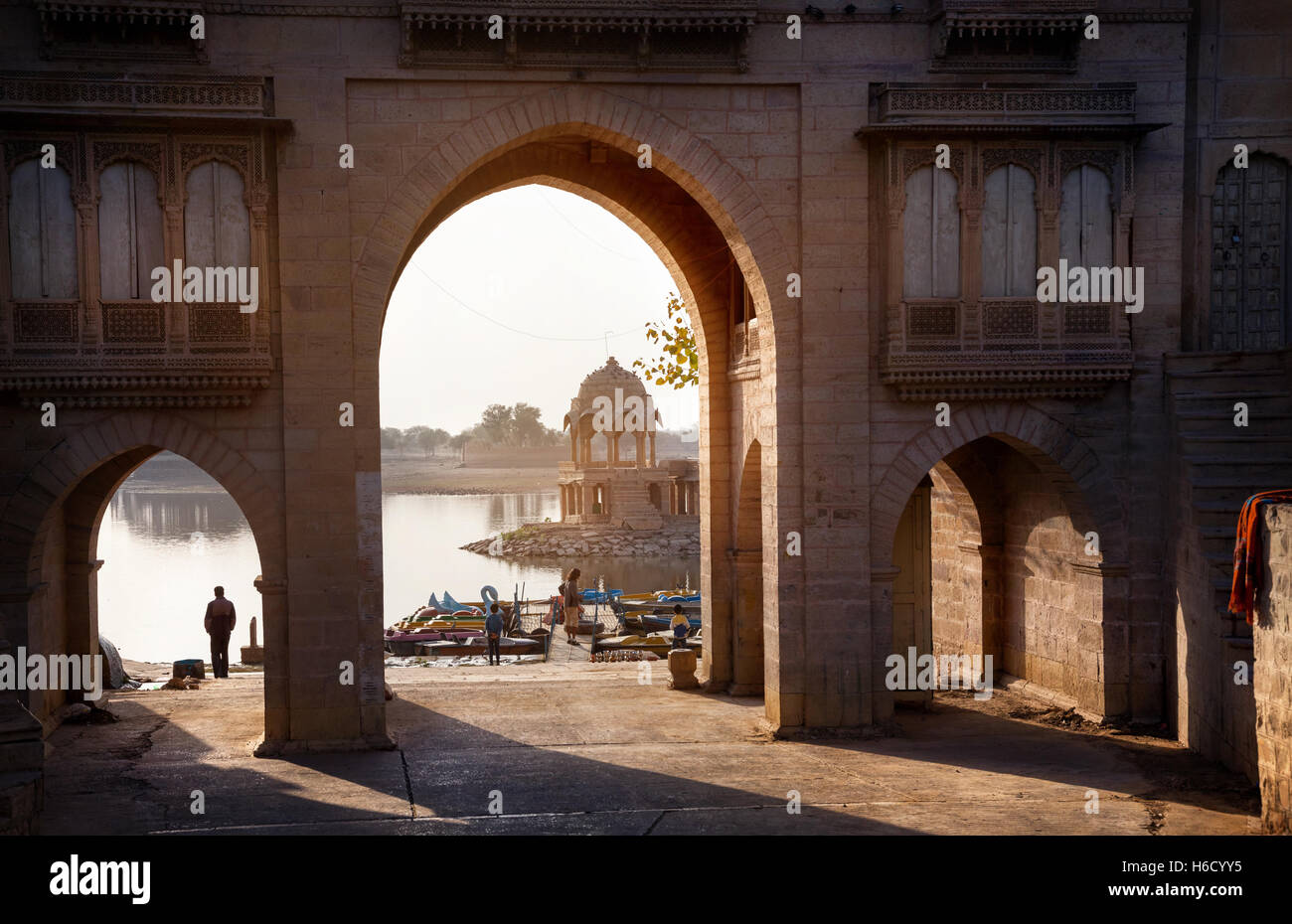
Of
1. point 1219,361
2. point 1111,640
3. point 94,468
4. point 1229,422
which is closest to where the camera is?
point 94,468

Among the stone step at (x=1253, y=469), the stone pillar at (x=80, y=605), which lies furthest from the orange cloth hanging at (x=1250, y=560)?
the stone pillar at (x=80, y=605)

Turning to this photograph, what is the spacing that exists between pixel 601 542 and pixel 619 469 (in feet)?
12.0

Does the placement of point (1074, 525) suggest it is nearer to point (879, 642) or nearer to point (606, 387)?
point (879, 642)

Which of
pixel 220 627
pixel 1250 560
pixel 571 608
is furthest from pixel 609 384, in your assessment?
pixel 1250 560

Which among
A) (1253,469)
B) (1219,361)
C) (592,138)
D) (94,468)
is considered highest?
(592,138)

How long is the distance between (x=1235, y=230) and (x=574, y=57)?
7436 millimetres

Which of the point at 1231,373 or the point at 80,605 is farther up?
the point at 1231,373

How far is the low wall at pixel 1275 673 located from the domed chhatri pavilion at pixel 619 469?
43680 millimetres

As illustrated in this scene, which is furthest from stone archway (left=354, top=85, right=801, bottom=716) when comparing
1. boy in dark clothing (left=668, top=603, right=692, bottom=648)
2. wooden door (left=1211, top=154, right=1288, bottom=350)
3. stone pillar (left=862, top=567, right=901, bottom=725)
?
boy in dark clothing (left=668, top=603, right=692, bottom=648)

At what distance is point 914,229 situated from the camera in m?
13.5

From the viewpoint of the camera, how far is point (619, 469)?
5703cm

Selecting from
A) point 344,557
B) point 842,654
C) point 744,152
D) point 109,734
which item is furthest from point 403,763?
point 744,152

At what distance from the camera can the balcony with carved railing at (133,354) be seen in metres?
12.4

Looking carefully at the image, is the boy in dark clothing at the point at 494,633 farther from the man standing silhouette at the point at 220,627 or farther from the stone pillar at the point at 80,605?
the stone pillar at the point at 80,605
